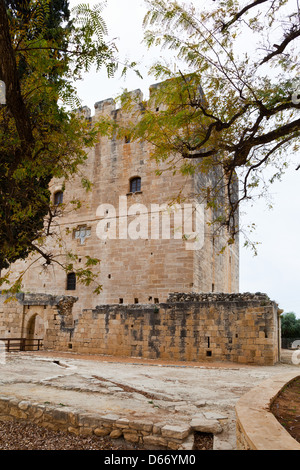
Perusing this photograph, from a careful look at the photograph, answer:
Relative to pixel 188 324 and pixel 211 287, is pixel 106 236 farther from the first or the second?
pixel 188 324

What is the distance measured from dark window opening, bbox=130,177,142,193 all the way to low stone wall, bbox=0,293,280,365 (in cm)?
706

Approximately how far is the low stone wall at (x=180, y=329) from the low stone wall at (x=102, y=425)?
7.86m

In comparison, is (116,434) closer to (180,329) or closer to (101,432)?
(101,432)

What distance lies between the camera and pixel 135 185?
64.5 feet

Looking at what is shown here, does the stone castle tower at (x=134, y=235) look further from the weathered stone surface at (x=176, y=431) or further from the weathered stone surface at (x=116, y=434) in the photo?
the weathered stone surface at (x=176, y=431)

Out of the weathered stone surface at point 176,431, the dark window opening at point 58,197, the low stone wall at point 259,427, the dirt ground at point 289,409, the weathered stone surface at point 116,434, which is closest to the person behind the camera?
the low stone wall at point 259,427

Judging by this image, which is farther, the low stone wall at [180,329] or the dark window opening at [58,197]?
the dark window opening at [58,197]

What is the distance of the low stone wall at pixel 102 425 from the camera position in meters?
4.04

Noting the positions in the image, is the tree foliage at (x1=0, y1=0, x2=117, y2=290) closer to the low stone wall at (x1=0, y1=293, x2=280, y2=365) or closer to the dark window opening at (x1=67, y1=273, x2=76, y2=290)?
the low stone wall at (x1=0, y1=293, x2=280, y2=365)

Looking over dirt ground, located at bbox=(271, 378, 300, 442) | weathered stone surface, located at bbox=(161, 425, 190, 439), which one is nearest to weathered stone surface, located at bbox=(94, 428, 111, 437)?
weathered stone surface, located at bbox=(161, 425, 190, 439)

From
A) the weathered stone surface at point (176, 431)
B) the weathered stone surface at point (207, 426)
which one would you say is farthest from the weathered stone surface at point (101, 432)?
the weathered stone surface at point (207, 426)

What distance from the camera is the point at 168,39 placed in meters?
5.46
